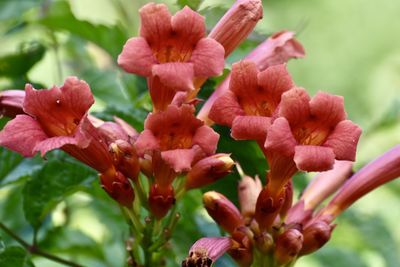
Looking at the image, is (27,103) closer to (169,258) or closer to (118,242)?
(169,258)

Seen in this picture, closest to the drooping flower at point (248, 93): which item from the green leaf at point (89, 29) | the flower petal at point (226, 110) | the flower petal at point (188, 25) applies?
the flower petal at point (226, 110)

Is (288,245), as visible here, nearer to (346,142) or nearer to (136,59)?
(346,142)

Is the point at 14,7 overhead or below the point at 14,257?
overhead

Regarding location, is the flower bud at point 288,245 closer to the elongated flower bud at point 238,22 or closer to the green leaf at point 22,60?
the elongated flower bud at point 238,22

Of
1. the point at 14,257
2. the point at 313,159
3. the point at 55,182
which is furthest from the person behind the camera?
the point at 55,182

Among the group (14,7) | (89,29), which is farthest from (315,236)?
(14,7)

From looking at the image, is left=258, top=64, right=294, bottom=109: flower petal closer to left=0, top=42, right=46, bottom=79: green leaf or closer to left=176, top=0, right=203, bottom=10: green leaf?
left=176, top=0, right=203, bottom=10: green leaf

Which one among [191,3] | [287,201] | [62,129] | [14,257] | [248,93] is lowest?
[14,257]

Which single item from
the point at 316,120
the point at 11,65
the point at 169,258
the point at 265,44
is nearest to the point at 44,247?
the point at 169,258

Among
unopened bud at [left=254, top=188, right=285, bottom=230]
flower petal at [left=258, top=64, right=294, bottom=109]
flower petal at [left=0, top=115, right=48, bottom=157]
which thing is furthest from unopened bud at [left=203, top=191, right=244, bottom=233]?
flower petal at [left=0, top=115, right=48, bottom=157]
